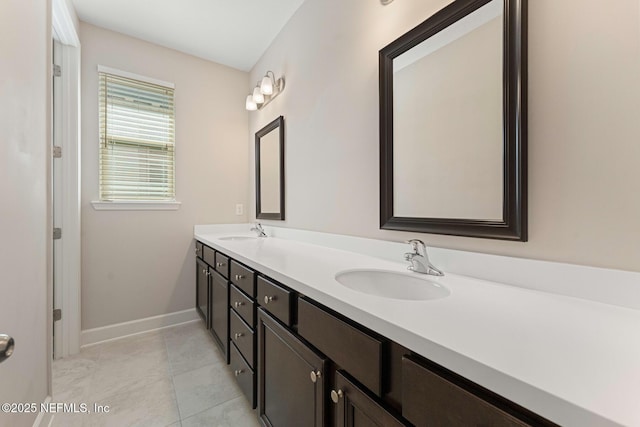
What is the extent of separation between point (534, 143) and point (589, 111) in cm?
13

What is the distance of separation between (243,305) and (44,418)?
1017 mm

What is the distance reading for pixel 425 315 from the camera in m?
0.62

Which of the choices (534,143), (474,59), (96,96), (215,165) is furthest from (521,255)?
(96,96)

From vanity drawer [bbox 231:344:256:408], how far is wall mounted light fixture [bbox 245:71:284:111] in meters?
1.97

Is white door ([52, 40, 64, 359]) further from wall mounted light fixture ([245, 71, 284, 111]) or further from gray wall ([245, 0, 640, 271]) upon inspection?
gray wall ([245, 0, 640, 271])

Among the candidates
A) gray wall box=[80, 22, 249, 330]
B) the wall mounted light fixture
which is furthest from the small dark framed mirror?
gray wall box=[80, 22, 249, 330]

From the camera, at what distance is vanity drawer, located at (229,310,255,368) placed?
4.37 ft

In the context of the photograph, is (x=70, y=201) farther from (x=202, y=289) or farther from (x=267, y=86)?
(x=267, y=86)

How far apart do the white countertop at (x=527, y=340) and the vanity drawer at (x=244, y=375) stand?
77cm

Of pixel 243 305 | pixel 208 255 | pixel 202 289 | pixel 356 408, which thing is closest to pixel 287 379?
pixel 356 408

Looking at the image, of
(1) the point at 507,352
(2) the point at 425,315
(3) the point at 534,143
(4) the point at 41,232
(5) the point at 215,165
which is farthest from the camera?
(5) the point at 215,165

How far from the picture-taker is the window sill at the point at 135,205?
2178 mm

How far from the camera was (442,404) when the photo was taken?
19.2 inches

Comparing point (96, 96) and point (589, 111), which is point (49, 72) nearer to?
point (96, 96)
